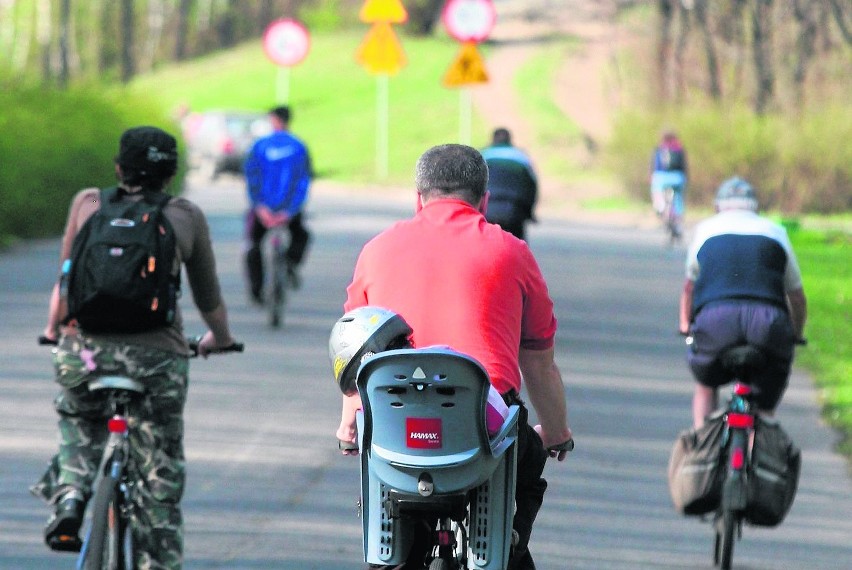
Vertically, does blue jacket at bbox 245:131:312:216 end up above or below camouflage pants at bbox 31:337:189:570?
below

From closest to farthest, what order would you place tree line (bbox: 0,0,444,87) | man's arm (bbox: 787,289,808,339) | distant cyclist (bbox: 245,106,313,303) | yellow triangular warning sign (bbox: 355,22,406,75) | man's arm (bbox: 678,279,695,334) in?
man's arm (bbox: 787,289,808,339) → man's arm (bbox: 678,279,695,334) → distant cyclist (bbox: 245,106,313,303) → yellow triangular warning sign (bbox: 355,22,406,75) → tree line (bbox: 0,0,444,87)

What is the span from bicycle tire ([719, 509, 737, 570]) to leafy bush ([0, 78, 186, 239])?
15464 mm

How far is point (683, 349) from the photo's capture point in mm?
16266

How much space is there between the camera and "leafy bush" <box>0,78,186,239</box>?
23.1m

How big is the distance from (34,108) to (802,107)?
1820 centimetres

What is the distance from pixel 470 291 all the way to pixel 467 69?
65.2 feet

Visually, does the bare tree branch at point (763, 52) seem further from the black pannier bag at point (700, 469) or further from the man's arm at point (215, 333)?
the man's arm at point (215, 333)

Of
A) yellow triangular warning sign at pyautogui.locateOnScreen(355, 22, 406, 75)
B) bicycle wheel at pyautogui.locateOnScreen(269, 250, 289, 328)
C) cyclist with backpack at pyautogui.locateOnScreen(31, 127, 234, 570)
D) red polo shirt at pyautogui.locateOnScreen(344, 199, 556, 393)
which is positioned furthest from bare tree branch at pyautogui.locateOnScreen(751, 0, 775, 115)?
red polo shirt at pyautogui.locateOnScreen(344, 199, 556, 393)

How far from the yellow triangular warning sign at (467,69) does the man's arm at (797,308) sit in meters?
16.0

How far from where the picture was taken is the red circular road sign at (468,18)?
2856 centimetres

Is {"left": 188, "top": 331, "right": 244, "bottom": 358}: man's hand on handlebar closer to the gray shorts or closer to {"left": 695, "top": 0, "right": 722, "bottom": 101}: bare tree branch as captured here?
the gray shorts

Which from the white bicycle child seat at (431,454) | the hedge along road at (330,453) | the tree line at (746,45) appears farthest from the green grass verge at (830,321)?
the tree line at (746,45)

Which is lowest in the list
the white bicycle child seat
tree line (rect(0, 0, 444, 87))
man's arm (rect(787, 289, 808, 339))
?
tree line (rect(0, 0, 444, 87))

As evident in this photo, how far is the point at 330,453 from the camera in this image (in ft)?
35.3
